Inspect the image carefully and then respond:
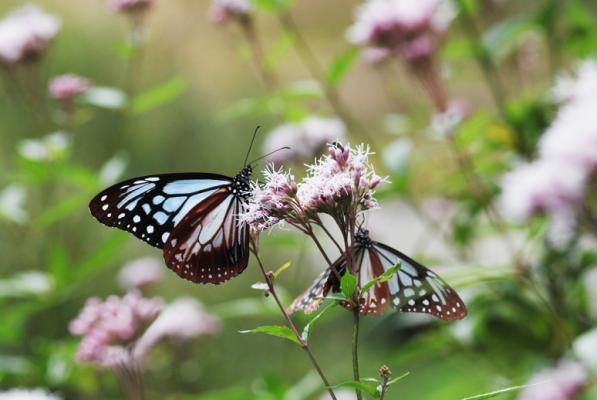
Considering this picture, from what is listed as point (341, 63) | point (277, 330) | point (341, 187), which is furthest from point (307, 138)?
point (277, 330)

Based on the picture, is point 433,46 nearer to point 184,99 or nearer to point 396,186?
point 396,186

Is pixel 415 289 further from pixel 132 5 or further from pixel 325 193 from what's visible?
pixel 132 5

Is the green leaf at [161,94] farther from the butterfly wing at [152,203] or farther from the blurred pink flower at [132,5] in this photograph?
the butterfly wing at [152,203]

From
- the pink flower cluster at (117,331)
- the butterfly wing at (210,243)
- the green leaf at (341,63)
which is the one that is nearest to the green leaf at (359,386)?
the butterfly wing at (210,243)

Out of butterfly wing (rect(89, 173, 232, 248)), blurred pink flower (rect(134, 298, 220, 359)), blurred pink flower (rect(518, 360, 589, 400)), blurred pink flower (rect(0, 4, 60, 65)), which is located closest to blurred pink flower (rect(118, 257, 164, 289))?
blurred pink flower (rect(134, 298, 220, 359))

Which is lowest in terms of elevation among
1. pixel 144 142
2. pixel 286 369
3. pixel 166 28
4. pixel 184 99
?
pixel 286 369

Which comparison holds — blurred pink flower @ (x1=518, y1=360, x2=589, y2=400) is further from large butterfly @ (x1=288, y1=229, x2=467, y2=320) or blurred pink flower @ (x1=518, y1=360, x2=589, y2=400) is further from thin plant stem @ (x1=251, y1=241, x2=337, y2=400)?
thin plant stem @ (x1=251, y1=241, x2=337, y2=400)

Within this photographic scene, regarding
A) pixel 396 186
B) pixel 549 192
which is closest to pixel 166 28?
pixel 396 186
